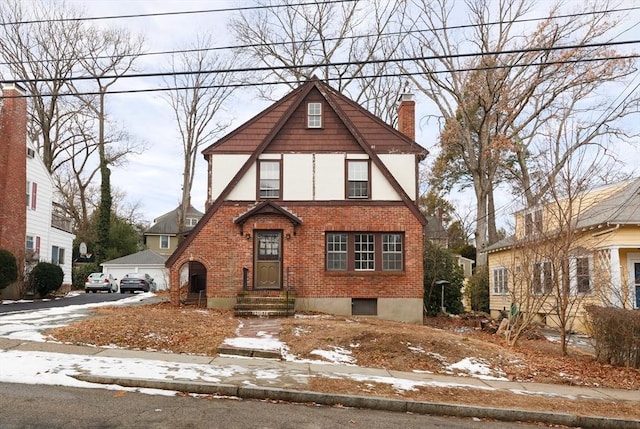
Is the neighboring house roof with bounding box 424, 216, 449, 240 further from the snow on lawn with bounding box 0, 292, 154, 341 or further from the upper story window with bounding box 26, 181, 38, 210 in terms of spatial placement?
the snow on lawn with bounding box 0, 292, 154, 341

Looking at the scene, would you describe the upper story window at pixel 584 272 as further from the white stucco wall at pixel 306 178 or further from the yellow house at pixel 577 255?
the white stucco wall at pixel 306 178

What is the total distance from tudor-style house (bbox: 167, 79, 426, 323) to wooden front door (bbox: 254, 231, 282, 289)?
34mm

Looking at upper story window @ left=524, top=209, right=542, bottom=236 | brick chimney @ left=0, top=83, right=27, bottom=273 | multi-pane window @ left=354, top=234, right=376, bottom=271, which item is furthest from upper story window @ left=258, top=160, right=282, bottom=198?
brick chimney @ left=0, top=83, right=27, bottom=273

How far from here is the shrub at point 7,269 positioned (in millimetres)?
22500

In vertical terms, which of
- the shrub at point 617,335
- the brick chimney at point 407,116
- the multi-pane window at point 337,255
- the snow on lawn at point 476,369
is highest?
the brick chimney at point 407,116

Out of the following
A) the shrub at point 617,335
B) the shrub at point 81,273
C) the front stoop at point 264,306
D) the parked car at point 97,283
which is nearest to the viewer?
the shrub at point 617,335

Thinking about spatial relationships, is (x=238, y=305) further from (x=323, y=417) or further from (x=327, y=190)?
(x=323, y=417)

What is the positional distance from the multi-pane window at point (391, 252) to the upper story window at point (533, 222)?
184 inches

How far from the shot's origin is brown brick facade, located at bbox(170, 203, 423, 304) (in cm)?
1891

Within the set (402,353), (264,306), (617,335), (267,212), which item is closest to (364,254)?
(267,212)

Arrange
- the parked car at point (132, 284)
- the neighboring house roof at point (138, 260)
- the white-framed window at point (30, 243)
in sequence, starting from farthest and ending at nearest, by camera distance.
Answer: the neighboring house roof at point (138, 260), the parked car at point (132, 284), the white-framed window at point (30, 243)

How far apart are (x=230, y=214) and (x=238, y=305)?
3.39m

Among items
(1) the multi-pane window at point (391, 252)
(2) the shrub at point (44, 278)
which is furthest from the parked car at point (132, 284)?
(1) the multi-pane window at point (391, 252)

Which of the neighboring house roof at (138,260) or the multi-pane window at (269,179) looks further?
the neighboring house roof at (138,260)
